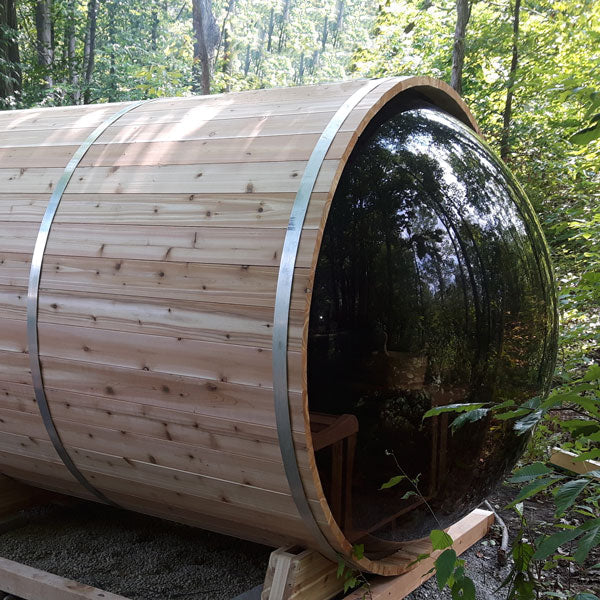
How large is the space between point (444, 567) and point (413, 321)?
0.88 m

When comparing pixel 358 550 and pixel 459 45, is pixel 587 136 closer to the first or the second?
pixel 358 550

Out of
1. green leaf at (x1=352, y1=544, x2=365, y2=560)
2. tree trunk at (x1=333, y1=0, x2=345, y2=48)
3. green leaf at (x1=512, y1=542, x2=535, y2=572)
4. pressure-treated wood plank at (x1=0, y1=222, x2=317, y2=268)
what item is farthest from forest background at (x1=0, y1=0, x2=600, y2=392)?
tree trunk at (x1=333, y1=0, x2=345, y2=48)

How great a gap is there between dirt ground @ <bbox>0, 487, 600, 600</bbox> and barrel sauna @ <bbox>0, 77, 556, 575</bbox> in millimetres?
362

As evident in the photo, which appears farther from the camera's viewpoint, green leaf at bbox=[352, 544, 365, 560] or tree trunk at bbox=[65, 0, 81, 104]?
tree trunk at bbox=[65, 0, 81, 104]

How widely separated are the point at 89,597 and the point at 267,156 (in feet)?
6.29

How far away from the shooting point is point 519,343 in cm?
296

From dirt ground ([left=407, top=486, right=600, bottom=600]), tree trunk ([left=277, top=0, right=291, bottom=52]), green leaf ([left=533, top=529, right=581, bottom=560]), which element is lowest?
dirt ground ([left=407, top=486, right=600, bottom=600])

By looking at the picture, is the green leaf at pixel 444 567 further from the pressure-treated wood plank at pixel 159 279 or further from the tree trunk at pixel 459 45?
the tree trunk at pixel 459 45

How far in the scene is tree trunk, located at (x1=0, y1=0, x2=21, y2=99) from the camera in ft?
31.1

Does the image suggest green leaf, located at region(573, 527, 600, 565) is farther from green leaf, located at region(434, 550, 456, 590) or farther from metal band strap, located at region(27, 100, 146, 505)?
metal band strap, located at region(27, 100, 146, 505)

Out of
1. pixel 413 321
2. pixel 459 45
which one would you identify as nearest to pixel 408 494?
pixel 413 321

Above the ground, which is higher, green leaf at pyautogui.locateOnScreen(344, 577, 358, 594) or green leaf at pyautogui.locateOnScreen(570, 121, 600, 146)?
green leaf at pyautogui.locateOnScreen(570, 121, 600, 146)

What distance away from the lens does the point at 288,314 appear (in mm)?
2264

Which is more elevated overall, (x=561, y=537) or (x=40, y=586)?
(x=561, y=537)
